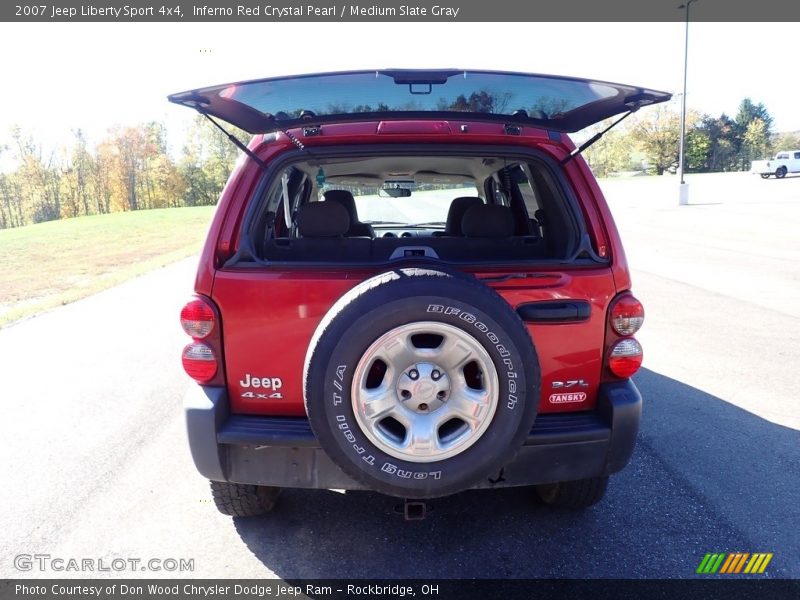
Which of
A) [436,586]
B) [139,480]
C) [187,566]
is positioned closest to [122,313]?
[139,480]

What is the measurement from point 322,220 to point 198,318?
1055mm

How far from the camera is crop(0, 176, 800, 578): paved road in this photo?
265 cm

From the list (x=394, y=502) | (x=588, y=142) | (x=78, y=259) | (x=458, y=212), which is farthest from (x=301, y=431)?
(x=78, y=259)

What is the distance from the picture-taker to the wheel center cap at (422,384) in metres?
2.16

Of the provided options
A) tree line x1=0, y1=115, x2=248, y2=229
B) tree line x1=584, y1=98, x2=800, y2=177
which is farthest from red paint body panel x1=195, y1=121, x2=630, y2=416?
tree line x1=584, y1=98, x2=800, y2=177

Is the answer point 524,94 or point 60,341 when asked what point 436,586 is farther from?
point 60,341

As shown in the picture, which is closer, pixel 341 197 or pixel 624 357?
pixel 624 357

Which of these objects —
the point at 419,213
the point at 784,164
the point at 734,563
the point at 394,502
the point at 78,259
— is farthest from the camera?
the point at 784,164

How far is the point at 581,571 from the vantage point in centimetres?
252

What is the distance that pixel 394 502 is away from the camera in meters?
3.15

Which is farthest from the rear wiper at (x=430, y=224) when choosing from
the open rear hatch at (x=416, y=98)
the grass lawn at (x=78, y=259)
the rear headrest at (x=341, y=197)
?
the grass lawn at (x=78, y=259)

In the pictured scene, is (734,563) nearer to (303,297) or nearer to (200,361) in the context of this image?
(303,297)

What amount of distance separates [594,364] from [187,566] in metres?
2.08

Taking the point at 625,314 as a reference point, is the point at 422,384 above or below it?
below
